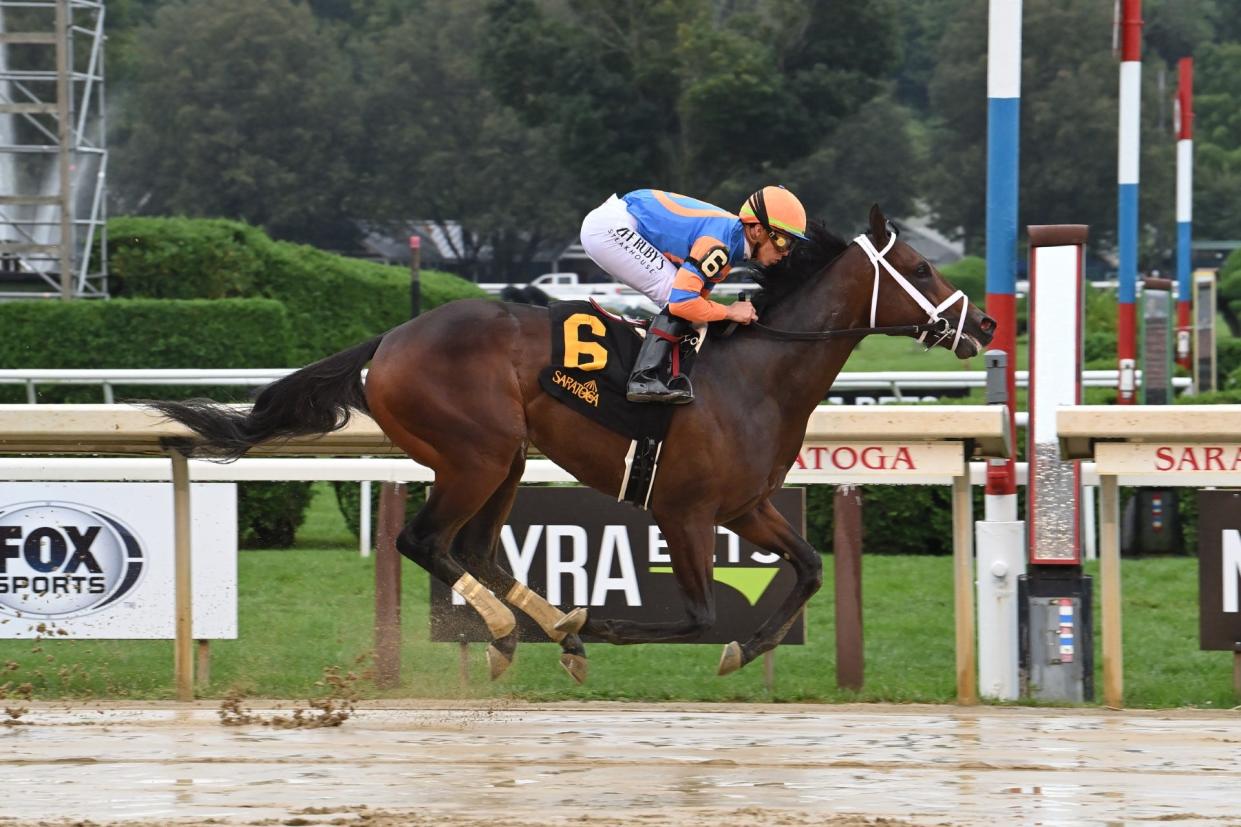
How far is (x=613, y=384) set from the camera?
5133 mm

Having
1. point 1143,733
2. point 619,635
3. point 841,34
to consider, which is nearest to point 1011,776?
point 1143,733

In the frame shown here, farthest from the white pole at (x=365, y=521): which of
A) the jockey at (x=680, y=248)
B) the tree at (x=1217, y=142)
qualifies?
the tree at (x=1217, y=142)

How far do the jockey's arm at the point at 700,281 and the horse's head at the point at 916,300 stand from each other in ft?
1.52

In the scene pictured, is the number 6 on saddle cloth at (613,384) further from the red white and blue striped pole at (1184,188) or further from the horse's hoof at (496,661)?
the red white and blue striped pole at (1184,188)

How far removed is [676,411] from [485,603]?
785mm

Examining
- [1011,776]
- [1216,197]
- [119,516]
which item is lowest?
[1011,776]

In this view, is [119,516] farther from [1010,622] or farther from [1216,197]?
[1216,197]

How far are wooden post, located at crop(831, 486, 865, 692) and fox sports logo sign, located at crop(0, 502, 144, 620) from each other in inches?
88.9

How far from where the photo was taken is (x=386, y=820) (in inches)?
153

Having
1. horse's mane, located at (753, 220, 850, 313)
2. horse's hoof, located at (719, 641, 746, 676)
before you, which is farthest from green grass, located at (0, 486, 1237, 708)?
horse's mane, located at (753, 220, 850, 313)

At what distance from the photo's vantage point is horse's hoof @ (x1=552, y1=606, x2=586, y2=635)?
5.16m

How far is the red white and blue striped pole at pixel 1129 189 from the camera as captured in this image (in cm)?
961

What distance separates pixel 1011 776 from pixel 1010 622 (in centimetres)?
145

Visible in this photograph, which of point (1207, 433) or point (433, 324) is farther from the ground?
point (433, 324)
